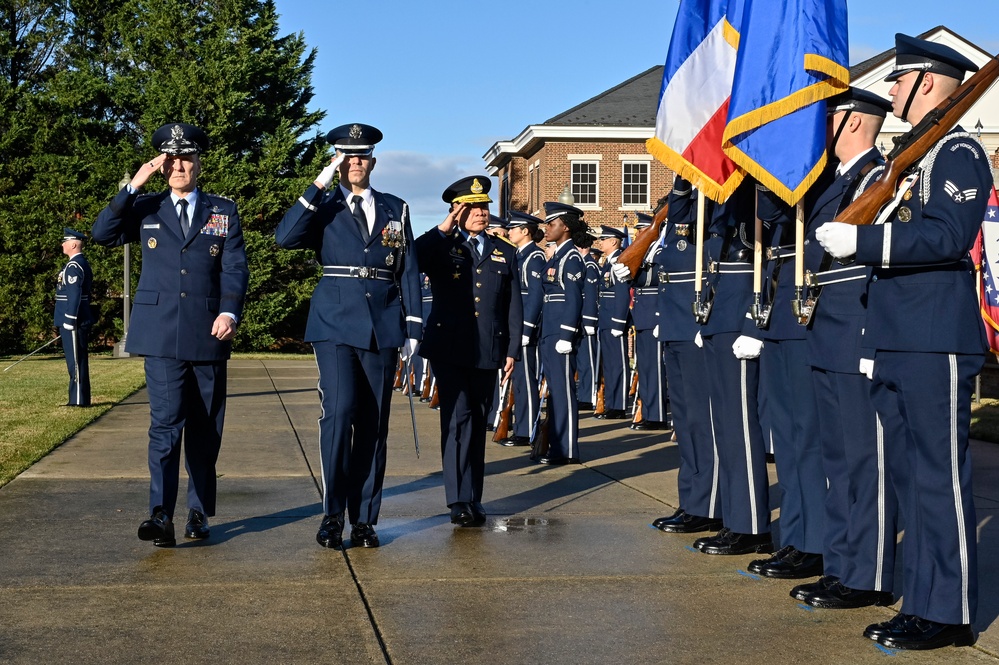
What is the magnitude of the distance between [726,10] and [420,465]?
195 inches

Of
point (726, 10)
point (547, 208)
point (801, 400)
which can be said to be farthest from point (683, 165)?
point (547, 208)

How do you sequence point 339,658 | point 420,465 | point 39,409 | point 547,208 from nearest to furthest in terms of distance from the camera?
1. point 339,658
2. point 420,465
3. point 547,208
4. point 39,409

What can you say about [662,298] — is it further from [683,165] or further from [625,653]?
[625,653]

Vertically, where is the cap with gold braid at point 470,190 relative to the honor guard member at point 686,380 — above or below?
above

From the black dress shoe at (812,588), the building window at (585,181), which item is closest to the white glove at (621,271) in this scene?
the black dress shoe at (812,588)

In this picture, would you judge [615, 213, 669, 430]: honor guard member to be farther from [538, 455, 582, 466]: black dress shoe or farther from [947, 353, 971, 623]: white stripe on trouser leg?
[947, 353, 971, 623]: white stripe on trouser leg

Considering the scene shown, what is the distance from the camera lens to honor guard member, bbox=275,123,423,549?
6918mm

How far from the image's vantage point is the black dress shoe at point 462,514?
7621 mm

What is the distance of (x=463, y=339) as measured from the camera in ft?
25.8

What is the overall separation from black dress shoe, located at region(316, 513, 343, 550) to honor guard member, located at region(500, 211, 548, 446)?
4.17m

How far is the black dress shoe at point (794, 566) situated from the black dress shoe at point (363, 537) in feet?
6.84

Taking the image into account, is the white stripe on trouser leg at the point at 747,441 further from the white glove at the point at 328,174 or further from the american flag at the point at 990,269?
the american flag at the point at 990,269

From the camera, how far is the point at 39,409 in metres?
15.1

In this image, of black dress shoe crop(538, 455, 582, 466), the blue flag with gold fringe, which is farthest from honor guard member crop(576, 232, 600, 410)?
the blue flag with gold fringe
